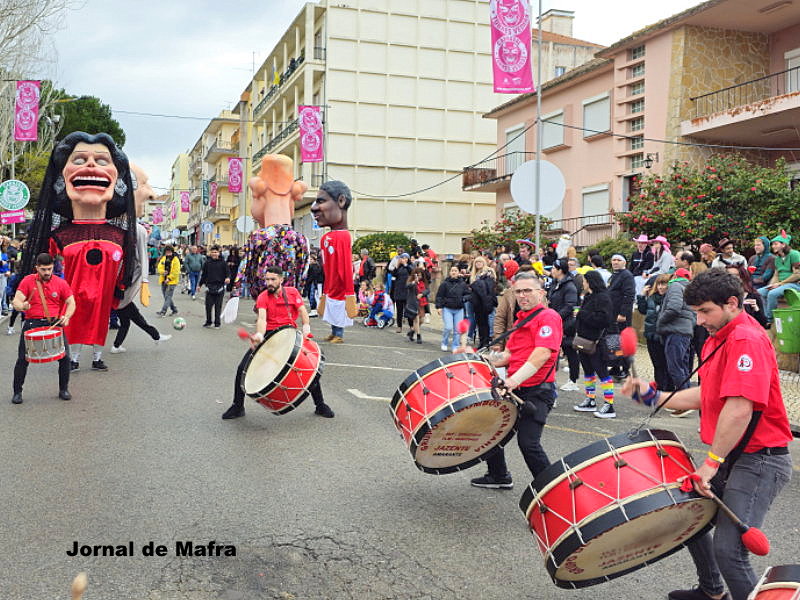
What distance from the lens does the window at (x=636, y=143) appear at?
2256 cm

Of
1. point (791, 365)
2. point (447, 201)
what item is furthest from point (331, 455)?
point (447, 201)

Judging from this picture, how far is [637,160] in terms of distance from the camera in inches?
900

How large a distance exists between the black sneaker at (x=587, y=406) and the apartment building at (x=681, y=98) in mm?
11531

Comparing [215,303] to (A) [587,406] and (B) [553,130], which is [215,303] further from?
(B) [553,130]

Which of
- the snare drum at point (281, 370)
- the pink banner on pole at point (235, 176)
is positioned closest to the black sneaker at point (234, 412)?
the snare drum at point (281, 370)

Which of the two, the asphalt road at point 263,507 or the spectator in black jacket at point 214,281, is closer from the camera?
the asphalt road at point 263,507

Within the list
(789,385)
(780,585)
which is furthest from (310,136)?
(780,585)

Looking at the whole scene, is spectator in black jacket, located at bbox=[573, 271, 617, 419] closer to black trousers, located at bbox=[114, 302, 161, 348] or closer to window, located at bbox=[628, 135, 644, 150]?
black trousers, located at bbox=[114, 302, 161, 348]

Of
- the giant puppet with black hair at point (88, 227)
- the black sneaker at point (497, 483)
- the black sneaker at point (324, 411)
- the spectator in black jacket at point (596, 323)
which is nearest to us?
the black sneaker at point (497, 483)

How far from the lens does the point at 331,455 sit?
6.89 metres

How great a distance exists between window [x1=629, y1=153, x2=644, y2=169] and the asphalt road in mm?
14509

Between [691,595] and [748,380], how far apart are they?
51.2 inches

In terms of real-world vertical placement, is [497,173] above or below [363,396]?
above

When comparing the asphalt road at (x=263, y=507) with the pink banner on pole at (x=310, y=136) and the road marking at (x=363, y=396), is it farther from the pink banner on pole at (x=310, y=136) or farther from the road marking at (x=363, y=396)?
the pink banner on pole at (x=310, y=136)
